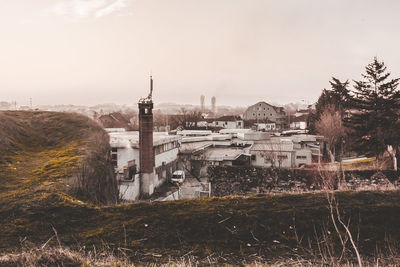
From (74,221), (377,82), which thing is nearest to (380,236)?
(74,221)

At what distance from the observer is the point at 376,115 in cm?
2012

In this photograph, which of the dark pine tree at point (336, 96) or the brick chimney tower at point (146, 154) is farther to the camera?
the dark pine tree at point (336, 96)

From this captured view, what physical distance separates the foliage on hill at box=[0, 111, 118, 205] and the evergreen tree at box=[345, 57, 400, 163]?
19.0 meters

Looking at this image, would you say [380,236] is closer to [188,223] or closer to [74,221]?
[188,223]

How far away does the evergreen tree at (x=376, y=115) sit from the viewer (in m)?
19.0

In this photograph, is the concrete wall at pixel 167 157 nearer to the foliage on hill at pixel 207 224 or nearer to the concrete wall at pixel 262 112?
the foliage on hill at pixel 207 224

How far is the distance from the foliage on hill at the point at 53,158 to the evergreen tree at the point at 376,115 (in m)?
19.0

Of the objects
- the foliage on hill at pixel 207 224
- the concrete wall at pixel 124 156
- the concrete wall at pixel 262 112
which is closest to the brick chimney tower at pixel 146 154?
the concrete wall at pixel 124 156

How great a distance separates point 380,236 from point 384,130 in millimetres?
18694

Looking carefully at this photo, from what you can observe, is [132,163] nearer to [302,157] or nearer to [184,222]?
[184,222]

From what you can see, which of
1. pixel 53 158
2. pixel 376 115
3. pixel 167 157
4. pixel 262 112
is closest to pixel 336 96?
pixel 376 115

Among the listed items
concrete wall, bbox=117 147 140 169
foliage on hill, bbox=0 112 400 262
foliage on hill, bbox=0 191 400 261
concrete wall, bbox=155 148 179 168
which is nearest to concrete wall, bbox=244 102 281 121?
concrete wall, bbox=155 148 179 168

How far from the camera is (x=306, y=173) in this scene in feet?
47.9

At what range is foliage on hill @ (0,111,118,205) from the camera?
5883 mm
